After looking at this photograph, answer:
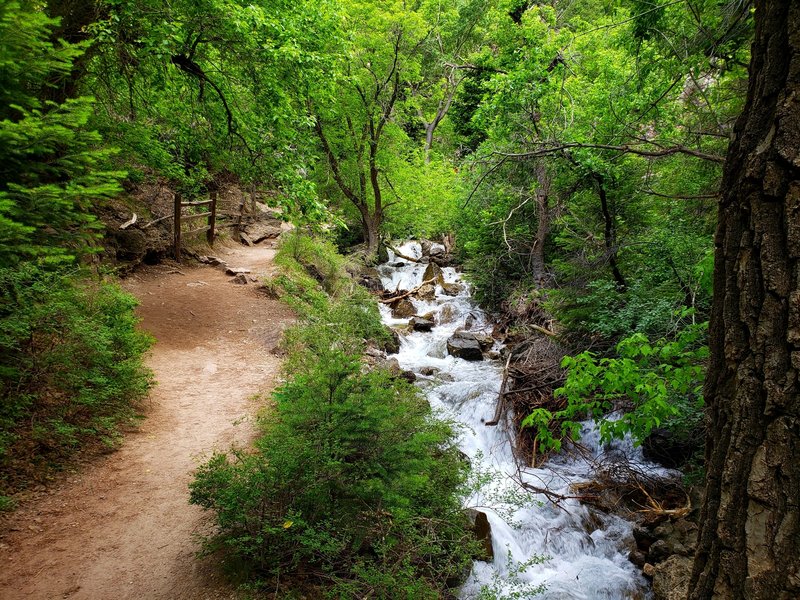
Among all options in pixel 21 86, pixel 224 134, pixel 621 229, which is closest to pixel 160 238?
pixel 224 134

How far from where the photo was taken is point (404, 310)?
1375 centimetres

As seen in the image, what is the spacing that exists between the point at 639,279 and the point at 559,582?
466 centimetres

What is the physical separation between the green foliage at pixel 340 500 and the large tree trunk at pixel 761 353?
234 centimetres

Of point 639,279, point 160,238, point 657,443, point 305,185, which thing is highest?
point 305,185

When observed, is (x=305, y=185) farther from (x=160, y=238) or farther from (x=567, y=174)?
(x=160, y=238)

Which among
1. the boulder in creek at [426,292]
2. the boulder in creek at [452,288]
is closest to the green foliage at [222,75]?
the boulder in creek at [426,292]

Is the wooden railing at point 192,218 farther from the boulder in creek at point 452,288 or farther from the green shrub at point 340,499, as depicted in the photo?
the green shrub at point 340,499

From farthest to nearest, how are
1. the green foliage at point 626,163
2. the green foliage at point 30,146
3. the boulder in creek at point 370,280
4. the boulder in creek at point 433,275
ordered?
the boulder in creek at point 433,275 < the boulder in creek at point 370,280 < the green foliage at point 626,163 < the green foliage at point 30,146

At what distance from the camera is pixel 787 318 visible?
1117 millimetres

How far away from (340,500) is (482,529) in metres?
2.12

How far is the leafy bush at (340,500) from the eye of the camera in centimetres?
326

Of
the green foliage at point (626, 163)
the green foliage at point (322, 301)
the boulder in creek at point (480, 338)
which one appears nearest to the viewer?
the green foliage at point (626, 163)

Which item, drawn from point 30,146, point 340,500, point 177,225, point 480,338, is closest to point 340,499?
point 340,500

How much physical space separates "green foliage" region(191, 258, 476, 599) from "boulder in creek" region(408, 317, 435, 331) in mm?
8077
